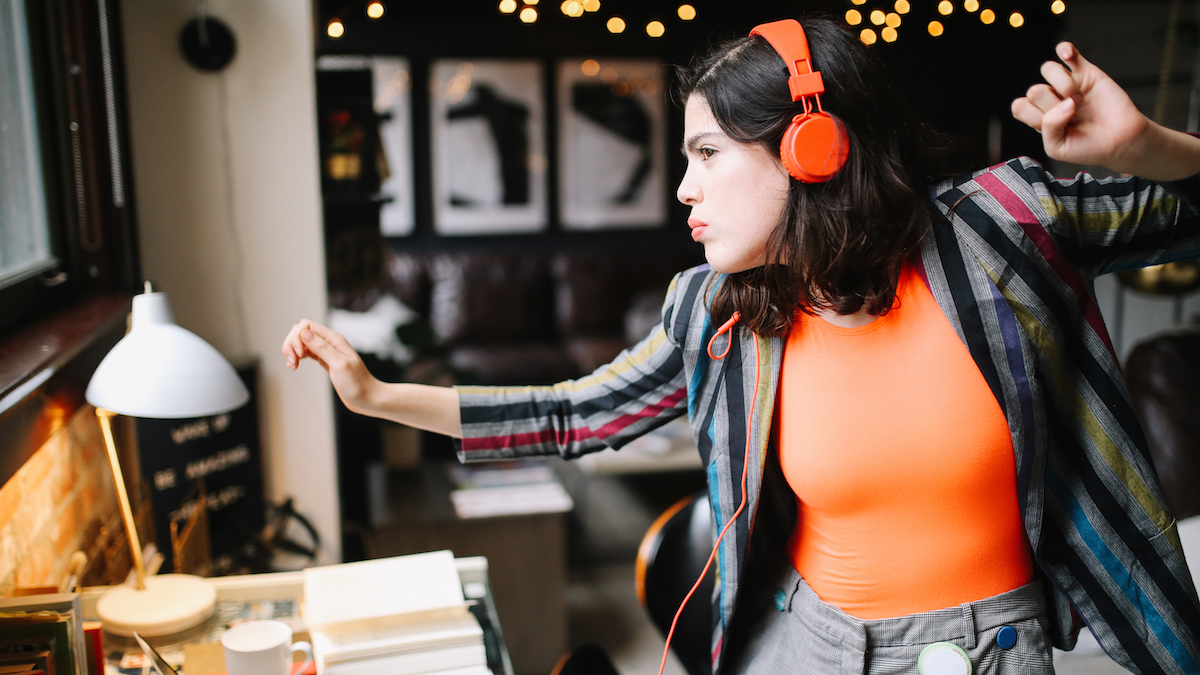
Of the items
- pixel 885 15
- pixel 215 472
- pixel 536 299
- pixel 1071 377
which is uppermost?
pixel 885 15

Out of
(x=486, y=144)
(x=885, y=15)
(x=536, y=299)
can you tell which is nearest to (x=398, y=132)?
(x=486, y=144)

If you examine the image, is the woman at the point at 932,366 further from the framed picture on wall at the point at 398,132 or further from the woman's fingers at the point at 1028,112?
the framed picture on wall at the point at 398,132

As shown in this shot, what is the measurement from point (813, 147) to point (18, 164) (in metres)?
1.38

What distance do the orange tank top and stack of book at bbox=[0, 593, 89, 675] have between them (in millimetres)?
813

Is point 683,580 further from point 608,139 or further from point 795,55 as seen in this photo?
point 608,139

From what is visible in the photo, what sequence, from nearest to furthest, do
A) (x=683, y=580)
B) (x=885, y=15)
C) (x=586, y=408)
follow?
(x=586, y=408) → (x=683, y=580) → (x=885, y=15)

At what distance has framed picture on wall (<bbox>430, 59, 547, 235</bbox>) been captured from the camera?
208 inches

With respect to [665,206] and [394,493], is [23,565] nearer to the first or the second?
[394,493]

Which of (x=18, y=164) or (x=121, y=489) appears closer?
(x=121, y=489)

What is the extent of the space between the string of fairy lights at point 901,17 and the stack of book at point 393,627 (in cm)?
118

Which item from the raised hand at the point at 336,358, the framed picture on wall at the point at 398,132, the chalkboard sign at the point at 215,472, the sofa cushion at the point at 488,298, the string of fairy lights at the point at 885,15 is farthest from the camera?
the framed picture on wall at the point at 398,132

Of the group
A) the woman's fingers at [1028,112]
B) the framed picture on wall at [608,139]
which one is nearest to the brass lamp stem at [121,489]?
the woman's fingers at [1028,112]

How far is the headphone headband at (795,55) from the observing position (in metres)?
0.90

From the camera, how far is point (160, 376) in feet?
3.40
